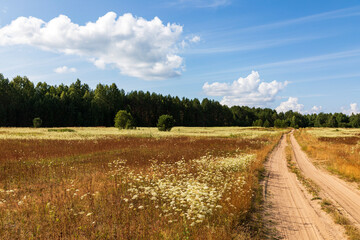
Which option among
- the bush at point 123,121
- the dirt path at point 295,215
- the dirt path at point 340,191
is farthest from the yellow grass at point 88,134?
the dirt path at point 340,191

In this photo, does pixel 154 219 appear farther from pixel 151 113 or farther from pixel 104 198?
pixel 151 113

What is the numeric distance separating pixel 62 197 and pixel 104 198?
150 centimetres

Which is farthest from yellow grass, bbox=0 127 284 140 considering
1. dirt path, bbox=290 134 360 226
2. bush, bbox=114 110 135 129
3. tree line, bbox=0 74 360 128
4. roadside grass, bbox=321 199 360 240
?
roadside grass, bbox=321 199 360 240

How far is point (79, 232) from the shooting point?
5.02m

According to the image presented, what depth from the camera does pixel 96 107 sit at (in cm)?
8912

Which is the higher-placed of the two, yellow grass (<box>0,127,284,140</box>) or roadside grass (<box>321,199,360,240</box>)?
yellow grass (<box>0,127,284,140</box>)

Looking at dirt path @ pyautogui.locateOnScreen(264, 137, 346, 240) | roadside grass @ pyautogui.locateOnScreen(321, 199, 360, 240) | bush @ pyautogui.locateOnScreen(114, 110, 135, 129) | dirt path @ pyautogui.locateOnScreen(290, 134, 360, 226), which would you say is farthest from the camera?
bush @ pyautogui.locateOnScreen(114, 110, 135, 129)

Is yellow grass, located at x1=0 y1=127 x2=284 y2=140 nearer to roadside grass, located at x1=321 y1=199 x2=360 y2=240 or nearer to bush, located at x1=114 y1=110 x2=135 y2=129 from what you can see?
bush, located at x1=114 y1=110 x2=135 y2=129

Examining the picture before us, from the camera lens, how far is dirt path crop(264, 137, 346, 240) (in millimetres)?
5777

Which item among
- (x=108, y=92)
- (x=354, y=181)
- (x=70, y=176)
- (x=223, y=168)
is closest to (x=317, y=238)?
(x=223, y=168)

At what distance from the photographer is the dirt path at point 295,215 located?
19.0 ft

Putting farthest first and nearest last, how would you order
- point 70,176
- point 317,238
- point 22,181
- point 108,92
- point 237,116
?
point 237,116 < point 108,92 < point 70,176 < point 22,181 < point 317,238

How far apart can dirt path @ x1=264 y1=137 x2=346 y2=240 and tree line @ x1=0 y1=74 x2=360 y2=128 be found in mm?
58321

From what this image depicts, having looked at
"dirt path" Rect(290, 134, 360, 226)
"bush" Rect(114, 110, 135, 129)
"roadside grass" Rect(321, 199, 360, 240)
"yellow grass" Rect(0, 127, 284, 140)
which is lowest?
"dirt path" Rect(290, 134, 360, 226)
